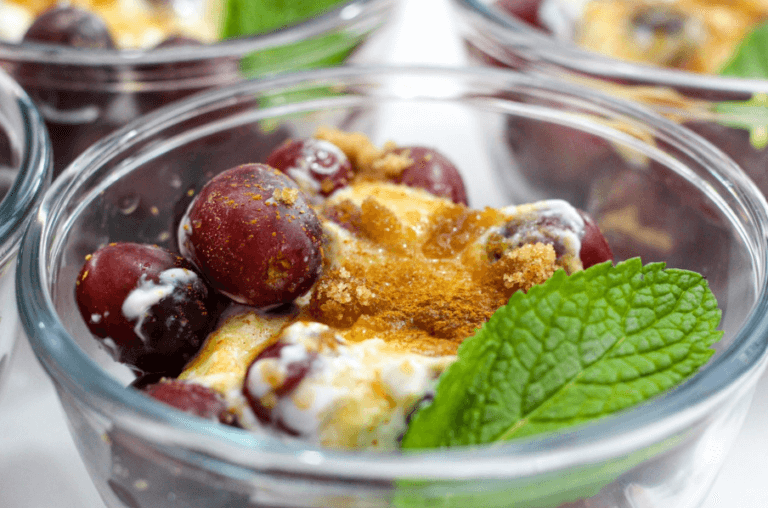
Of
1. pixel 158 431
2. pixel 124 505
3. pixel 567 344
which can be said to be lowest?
pixel 124 505

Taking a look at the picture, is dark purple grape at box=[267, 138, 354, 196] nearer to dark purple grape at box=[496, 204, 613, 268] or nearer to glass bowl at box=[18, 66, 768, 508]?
glass bowl at box=[18, 66, 768, 508]

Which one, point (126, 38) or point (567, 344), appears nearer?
point (567, 344)

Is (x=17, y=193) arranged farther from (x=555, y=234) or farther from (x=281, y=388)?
(x=555, y=234)

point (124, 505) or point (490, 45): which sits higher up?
point (490, 45)

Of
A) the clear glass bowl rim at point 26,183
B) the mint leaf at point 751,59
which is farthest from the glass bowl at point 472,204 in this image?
the mint leaf at point 751,59

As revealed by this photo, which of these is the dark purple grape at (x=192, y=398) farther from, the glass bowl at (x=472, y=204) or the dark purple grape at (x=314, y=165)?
the dark purple grape at (x=314, y=165)

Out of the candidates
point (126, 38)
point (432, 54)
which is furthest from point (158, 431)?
point (432, 54)

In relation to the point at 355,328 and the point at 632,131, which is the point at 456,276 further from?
the point at 632,131
